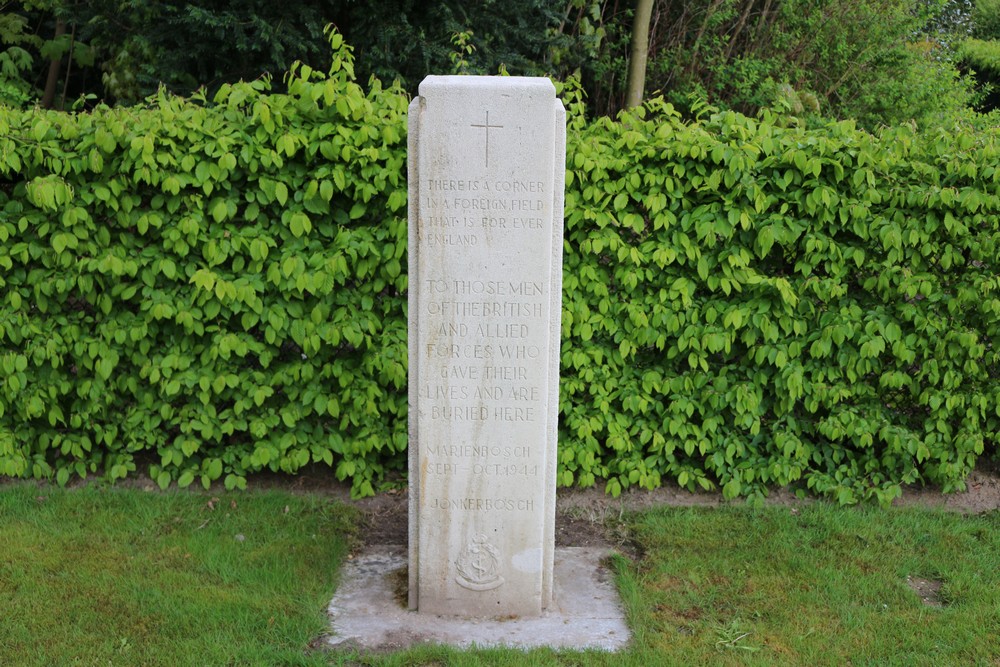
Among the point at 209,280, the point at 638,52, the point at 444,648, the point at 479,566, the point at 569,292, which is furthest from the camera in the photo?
the point at 638,52

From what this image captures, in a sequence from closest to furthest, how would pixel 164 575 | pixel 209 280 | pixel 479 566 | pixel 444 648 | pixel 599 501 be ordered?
1. pixel 444 648
2. pixel 479 566
3. pixel 164 575
4. pixel 209 280
5. pixel 599 501

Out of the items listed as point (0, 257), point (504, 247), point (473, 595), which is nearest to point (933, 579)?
point (473, 595)

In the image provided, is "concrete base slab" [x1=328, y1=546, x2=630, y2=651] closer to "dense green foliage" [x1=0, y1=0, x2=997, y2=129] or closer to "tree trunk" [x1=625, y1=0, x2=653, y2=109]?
"dense green foliage" [x1=0, y1=0, x2=997, y2=129]

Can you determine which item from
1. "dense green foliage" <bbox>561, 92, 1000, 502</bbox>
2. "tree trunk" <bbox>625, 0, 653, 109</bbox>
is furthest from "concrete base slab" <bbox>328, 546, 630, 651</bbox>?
"tree trunk" <bbox>625, 0, 653, 109</bbox>

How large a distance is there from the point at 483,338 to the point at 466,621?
1.22 metres

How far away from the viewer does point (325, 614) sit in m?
3.89

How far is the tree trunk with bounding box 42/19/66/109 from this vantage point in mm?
8883

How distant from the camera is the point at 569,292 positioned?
16.1 feet

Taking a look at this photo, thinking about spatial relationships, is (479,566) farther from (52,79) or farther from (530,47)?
(52,79)

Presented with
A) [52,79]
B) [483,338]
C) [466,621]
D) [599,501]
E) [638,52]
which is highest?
[638,52]

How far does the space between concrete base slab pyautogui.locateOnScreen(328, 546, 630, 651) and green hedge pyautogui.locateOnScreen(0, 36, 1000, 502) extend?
91cm

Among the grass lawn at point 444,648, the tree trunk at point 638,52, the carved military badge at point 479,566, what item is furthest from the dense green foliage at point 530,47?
the carved military badge at point 479,566

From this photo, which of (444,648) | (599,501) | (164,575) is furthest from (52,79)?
(444,648)

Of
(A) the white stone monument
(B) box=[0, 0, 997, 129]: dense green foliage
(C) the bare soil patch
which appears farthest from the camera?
(B) box=[0, 0, 997, 129]: dense green foliage
